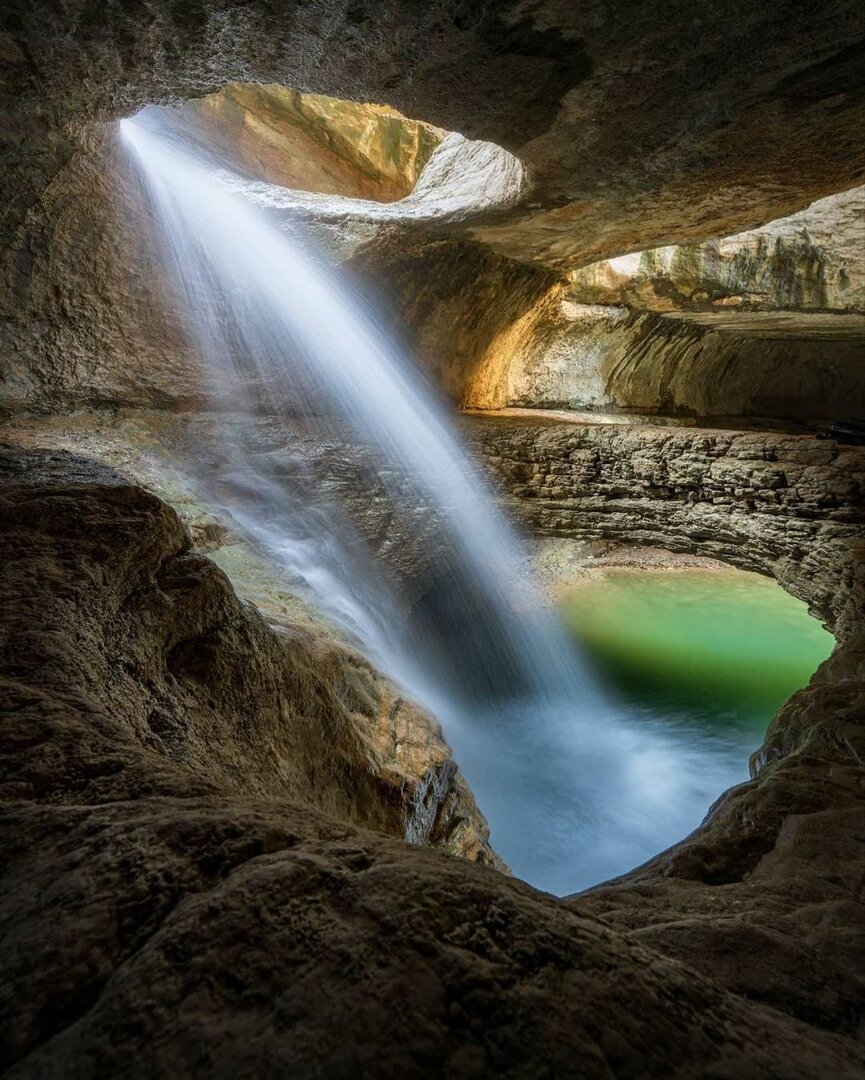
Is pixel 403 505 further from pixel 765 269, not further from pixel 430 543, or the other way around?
pixel 765 269

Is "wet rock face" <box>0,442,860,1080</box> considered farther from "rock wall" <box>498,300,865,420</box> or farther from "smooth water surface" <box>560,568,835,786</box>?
"rock wall" <box>498,300,865,420</box>

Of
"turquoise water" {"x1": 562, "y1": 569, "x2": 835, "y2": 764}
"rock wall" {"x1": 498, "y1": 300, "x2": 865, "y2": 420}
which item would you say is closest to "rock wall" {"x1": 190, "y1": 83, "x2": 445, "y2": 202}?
"rock wall" {"x1": 498, "y1": 300, "x2": 865, "y2": 420}

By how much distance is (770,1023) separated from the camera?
3.10 ft

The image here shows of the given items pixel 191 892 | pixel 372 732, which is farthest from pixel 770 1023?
pixel 372 732

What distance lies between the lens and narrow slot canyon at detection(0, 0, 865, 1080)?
87cm

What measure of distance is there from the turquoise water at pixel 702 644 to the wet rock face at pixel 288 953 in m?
7.40

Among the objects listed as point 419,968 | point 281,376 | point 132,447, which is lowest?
point 419,968

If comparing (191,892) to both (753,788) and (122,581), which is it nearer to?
(122,581)

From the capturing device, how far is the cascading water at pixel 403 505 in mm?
6371

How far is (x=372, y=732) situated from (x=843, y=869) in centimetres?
266

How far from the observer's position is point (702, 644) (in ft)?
32.2

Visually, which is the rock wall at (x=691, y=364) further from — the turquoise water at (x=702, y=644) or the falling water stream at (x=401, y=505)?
the turquoise water at (x=702, y=644)

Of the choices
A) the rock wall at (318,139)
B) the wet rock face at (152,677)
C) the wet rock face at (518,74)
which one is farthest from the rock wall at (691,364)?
the wet rock face at (152,677)

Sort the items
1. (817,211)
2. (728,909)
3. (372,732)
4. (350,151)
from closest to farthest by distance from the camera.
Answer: (728,909) → (372,732) → (817,211) → (350,151)
